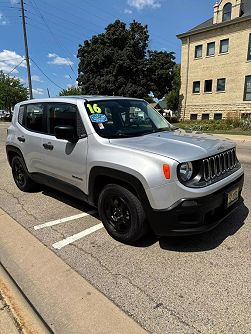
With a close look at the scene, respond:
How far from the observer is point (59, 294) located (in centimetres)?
284

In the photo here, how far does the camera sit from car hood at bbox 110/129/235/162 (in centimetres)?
327

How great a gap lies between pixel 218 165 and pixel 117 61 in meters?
33.6

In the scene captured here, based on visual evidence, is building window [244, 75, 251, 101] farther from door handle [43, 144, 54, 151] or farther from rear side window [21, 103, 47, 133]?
door handle [43, 144, 54, 151]

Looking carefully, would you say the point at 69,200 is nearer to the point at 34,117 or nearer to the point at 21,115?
the point at 34,117

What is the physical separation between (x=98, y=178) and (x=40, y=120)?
1.81 m

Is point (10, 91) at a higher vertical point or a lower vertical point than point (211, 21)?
lower

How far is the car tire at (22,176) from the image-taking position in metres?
5.76

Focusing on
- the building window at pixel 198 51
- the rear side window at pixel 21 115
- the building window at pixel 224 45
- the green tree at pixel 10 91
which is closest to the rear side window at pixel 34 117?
the rear side window at pixel 21 115

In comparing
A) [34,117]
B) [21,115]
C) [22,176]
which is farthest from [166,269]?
[21,115]

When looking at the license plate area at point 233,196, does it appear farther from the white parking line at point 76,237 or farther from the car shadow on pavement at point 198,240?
the white parking line at point 76,237

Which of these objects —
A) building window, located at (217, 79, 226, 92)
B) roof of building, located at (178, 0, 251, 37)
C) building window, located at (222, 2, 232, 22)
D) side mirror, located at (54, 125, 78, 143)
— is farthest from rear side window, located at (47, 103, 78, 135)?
building window, located at (222, 2, 232, 22)

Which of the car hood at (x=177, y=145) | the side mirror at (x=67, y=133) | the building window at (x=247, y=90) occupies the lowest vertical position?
the car hood at (x=177, y=145)

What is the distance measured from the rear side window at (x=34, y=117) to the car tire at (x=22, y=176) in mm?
719

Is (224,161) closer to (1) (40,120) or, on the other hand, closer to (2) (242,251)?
(2) (242,251)
